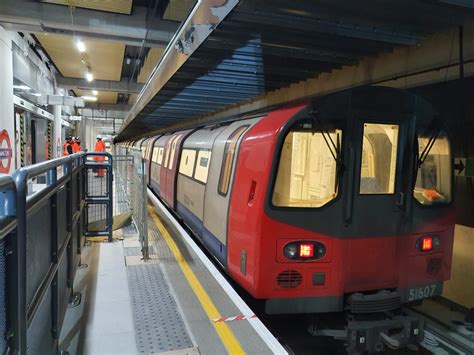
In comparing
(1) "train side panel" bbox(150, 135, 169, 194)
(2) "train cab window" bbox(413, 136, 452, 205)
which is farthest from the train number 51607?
(1) "train side panel" bbox(150, 135, 169, 194)

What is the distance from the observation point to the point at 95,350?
8.12 ft

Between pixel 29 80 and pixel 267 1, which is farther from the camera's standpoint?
pixel 29 80

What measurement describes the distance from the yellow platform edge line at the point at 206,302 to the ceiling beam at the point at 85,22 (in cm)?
591

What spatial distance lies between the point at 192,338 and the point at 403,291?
212 cm

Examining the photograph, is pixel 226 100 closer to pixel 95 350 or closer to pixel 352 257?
pixel 352 257

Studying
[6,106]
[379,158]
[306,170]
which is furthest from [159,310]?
[6,106]

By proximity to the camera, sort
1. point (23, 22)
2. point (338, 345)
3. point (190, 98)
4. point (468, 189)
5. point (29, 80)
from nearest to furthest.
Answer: point (338, 345)
point (468, 189)
point (23, 22)
point (190, 98)
point (29, 80)

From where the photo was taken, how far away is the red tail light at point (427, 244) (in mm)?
3623

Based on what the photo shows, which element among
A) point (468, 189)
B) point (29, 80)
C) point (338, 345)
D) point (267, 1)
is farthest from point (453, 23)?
point (29, 80)

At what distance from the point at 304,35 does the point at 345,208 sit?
7.07 ft

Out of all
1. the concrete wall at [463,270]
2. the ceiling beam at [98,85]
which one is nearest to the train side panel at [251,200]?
the concrete wall at [463,270]

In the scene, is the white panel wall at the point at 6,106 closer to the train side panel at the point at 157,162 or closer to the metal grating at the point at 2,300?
the train side panel at the point at 157,162

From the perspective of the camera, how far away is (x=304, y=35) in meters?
4.35

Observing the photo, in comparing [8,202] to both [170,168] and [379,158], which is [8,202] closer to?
[379,158]
